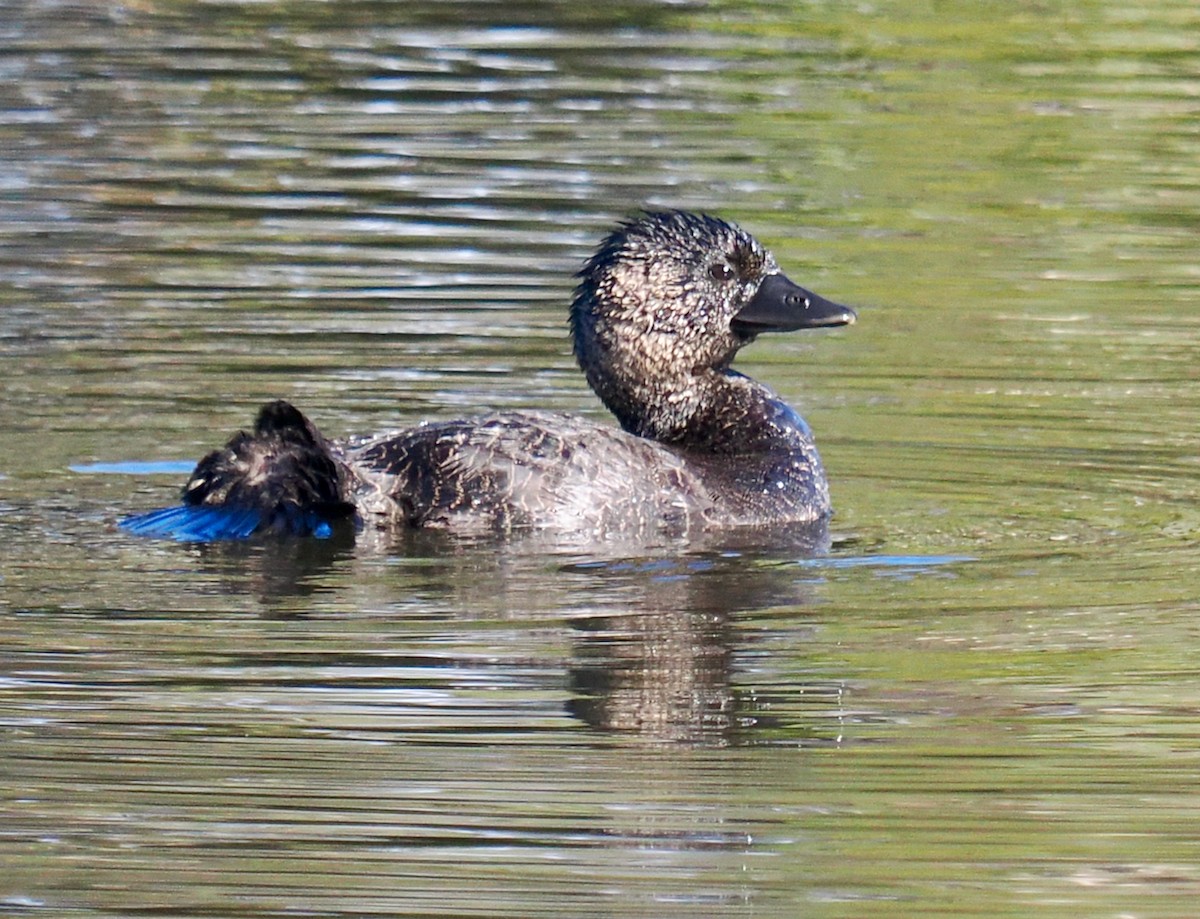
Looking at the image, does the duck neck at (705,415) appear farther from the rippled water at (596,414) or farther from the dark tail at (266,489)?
the dark tail at (266,489)

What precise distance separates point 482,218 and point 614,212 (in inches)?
26.9

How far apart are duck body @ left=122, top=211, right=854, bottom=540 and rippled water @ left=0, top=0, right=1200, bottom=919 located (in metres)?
0.19

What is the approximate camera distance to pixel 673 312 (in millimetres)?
8984

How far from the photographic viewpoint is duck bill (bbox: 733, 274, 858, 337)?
Answer: 9055 mm

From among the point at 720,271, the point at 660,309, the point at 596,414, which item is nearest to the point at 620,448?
the point at 660,309

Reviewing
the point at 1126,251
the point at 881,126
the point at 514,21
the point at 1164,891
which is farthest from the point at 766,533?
the point at 514,21

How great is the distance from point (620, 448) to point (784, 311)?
1114mm

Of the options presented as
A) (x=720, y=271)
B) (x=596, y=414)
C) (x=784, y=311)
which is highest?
(x=720, y=271)

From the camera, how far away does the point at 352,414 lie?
9.98 m

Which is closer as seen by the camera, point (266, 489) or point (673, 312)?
point (266, 489)

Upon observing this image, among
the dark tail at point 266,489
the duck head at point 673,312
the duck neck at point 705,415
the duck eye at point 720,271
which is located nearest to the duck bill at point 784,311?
the duck head at point 673,312

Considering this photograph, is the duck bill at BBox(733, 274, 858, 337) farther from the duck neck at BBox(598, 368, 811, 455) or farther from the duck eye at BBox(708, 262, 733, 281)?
the duck neck at BBox(598, 368, 811, 455)

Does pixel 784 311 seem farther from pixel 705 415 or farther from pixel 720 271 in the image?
pixel 705 415

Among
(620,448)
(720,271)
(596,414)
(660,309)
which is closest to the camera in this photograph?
(620,448)
